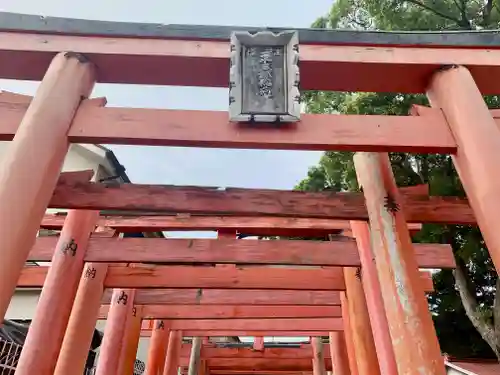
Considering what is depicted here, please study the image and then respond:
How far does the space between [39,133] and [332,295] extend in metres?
4.77

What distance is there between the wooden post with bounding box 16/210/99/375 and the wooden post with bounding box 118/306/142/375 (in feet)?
6.21

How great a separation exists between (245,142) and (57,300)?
282 centimetres

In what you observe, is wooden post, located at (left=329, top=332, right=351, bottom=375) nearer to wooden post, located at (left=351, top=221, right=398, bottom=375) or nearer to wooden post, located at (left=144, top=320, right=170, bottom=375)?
wooden post, located at (left=144, top=320, right=170, bottom=375)

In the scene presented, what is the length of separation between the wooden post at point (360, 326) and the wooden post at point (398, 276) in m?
1.44

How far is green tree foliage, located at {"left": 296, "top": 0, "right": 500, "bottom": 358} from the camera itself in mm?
9633

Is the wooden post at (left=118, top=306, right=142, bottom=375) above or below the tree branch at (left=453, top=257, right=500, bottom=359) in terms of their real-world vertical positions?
below

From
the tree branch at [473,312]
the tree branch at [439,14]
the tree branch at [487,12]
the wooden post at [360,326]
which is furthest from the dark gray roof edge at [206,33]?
the tree branch at [487,12]

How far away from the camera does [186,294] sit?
6.21 meters

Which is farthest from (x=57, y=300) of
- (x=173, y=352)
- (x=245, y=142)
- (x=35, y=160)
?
(x=173, y=352)

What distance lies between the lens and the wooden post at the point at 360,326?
485 centimetres

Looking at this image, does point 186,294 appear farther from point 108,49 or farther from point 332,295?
point 108,49

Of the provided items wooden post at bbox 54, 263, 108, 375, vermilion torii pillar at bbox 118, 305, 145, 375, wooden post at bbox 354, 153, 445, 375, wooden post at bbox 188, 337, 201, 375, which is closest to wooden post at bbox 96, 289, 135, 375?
vermilion torii pillar at bbox 118, 305, 145, 375

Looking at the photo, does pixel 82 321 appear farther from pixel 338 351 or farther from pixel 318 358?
pixel 318 358

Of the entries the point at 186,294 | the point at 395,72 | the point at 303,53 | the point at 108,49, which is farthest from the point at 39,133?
the point at 186,294
